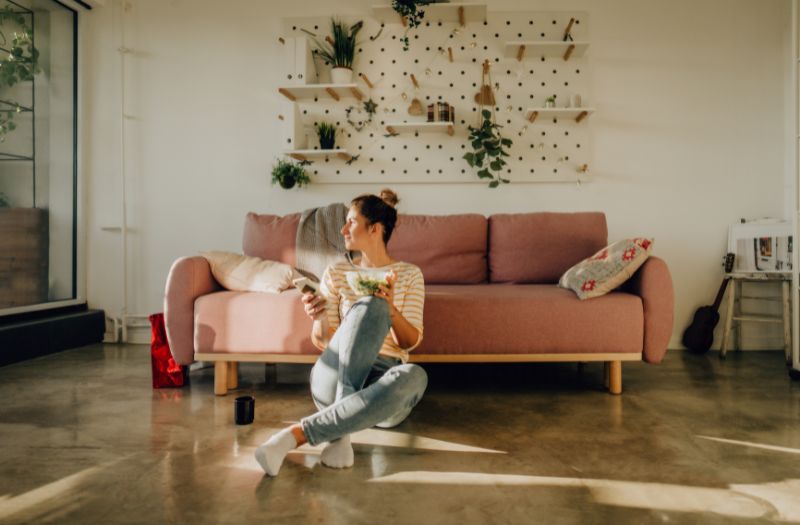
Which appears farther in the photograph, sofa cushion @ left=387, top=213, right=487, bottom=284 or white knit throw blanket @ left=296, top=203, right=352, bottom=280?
sofa cushion @ left=387, top=213, right=487, bottom=284

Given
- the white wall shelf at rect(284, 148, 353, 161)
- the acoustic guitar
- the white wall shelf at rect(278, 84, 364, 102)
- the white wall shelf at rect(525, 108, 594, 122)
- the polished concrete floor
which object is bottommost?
the polished concrete floor

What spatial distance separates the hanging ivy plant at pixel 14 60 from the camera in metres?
3.40

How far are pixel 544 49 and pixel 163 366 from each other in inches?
120

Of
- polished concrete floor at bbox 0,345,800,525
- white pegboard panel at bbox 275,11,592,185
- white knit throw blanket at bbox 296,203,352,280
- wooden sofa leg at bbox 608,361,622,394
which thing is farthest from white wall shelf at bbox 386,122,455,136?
wooden sofa leg at bbox 608,361,622,394

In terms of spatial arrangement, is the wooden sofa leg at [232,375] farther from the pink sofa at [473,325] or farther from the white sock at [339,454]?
the white sock at [339,454]

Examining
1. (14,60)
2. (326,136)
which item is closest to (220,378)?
(326,136)

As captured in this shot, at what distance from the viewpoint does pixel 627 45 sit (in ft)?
12.1

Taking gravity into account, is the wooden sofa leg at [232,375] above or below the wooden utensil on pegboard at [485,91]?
below

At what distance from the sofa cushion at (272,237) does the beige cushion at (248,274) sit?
355mm

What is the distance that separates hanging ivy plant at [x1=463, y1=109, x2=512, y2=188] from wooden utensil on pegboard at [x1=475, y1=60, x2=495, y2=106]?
7 cm

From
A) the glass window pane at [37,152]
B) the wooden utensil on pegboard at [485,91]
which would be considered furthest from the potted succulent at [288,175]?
the glass window pane at [37,152]

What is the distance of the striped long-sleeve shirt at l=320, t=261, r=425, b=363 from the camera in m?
1.86

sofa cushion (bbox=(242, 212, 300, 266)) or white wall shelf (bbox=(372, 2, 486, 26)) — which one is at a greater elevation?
white wall shelf (bbox=(372, 2, 486, 26))

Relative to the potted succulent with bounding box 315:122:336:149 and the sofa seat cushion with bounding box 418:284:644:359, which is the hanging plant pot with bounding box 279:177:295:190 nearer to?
the potted succulent with bounding box 315:122:336:149
